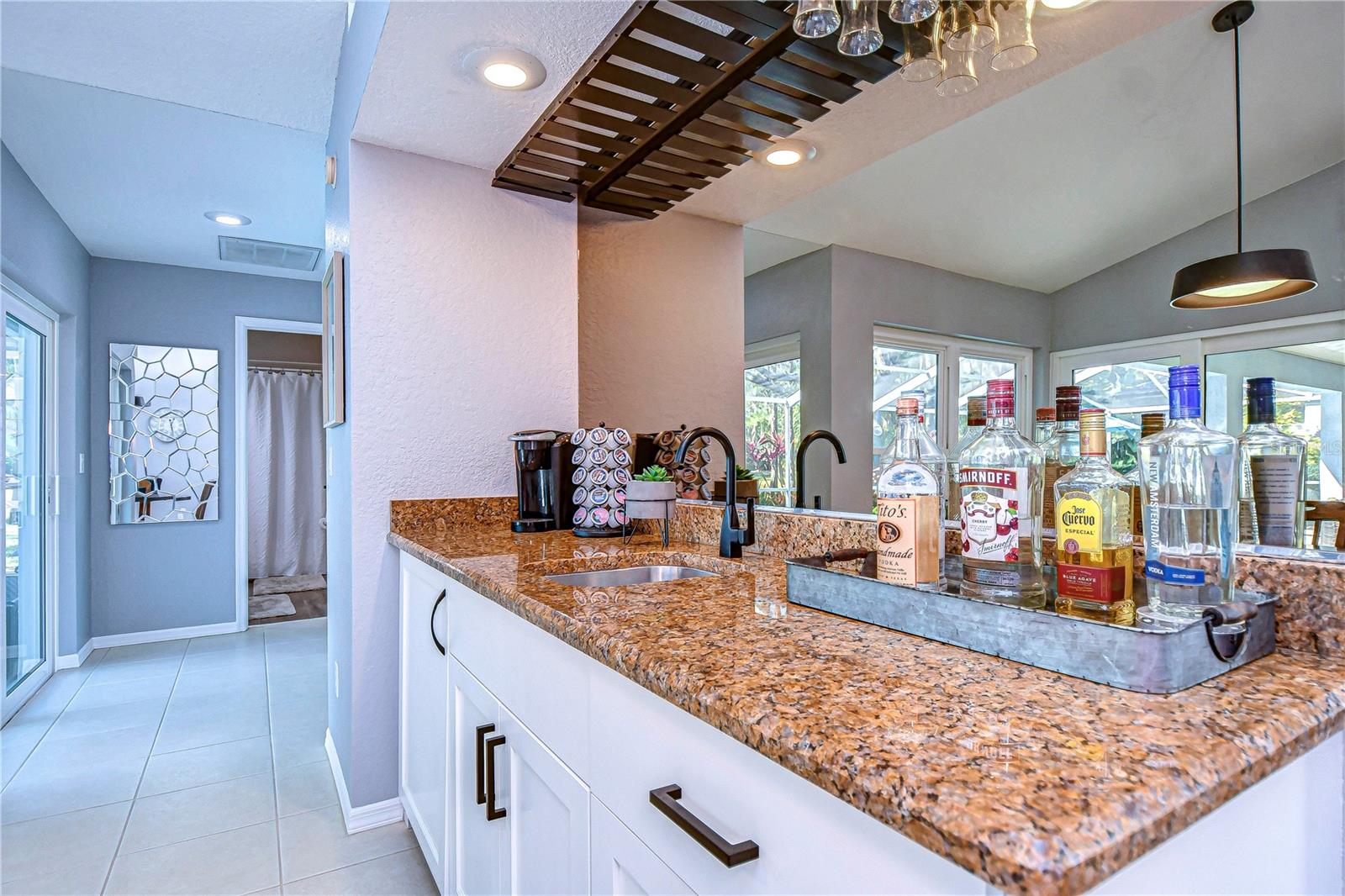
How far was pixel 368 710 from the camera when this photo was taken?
2.10m

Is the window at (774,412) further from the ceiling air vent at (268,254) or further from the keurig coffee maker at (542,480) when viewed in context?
the ceiling air vent at (268,254)

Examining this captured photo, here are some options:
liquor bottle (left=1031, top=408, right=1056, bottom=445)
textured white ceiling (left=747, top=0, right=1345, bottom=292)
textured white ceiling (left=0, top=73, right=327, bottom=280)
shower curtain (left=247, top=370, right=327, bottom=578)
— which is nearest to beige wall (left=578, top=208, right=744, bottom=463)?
textured white ceiling (left=747, top=0, right=1345, bottom=292)

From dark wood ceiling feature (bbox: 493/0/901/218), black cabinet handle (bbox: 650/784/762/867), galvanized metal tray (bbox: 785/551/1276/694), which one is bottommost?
black cabinet handle (bbox: 650/784/762/867)

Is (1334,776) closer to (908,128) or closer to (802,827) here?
(802,827)

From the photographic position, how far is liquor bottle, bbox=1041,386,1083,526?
3.01 ft

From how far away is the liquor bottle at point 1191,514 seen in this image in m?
0.75

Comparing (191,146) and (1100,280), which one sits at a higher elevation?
(191,146)

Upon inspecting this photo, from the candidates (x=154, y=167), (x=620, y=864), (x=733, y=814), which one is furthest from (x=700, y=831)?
(x=154, y=167)

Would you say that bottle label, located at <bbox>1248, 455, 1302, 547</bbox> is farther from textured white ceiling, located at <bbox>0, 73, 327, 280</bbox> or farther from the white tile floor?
textured white ceiling, located at <bbox>0, 73, 327, 280</bbox>

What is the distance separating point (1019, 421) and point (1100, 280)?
20 cm

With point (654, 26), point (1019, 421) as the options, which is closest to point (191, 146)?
point (654, 26)

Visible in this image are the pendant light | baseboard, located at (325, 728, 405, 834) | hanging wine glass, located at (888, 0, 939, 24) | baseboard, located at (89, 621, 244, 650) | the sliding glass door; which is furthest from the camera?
baseboard, located at (89, 621, 244, 650)

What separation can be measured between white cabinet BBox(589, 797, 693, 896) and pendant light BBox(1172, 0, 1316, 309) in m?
0.86

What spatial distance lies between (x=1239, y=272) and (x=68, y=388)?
5043mm
